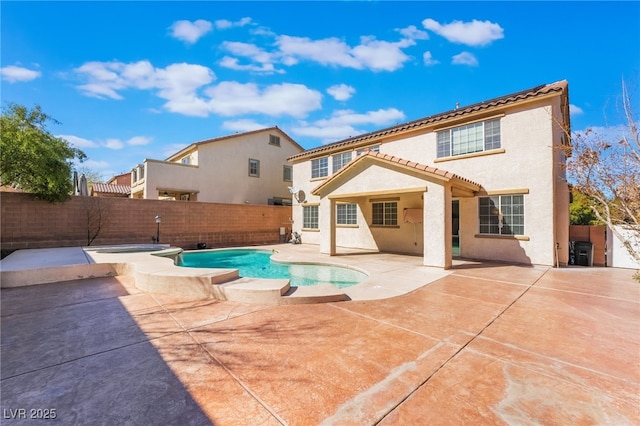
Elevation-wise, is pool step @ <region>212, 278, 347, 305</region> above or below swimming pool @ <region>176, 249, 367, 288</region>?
above

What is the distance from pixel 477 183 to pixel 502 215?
171cm

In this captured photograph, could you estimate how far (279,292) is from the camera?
6.20 metres

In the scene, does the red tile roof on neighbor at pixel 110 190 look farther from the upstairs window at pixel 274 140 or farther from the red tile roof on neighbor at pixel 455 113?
the red tile roof on neighbor at pixel 455 113

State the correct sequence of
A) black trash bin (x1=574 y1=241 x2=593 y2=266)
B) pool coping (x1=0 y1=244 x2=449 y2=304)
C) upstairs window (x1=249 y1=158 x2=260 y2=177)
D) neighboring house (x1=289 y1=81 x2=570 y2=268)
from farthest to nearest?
upstairs window (x1=249 y1=158 x2=260 y2=177), black trash bin (x1=574 y1=241 x2=593 y2=266), neighboring house (x1=289 y1=81 x2=570 y2=268), pool coping (x1=0 y1=244 x2=449 y2=304)

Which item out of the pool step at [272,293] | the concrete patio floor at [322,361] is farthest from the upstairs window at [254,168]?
the pool step at [272,293]

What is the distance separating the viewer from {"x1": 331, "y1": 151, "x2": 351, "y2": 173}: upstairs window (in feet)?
58.0

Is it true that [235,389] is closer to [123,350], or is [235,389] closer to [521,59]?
[123,350]

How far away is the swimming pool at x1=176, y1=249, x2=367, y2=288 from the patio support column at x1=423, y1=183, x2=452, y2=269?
9.17ft

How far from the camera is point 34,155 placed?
37.6ft

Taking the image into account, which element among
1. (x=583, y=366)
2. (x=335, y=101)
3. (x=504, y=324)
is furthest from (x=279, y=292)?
(x=335, y=101)

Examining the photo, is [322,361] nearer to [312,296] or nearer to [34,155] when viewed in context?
[312,296]

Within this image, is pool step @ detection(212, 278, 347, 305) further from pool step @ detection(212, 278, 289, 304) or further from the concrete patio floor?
the concrete patio floor

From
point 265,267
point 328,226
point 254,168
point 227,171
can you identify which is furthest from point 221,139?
point 265,267

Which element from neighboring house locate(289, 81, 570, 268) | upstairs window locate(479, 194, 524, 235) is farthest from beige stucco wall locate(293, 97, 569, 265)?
upstairs window locate(479, 194, 524, 235)
